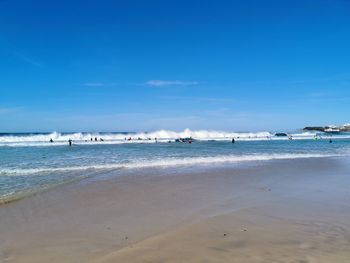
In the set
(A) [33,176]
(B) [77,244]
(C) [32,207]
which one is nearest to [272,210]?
(B) [77,244]

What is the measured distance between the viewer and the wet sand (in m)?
4.76

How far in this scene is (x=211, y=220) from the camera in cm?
660

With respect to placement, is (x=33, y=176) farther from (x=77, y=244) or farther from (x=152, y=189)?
(x=77, y=244)

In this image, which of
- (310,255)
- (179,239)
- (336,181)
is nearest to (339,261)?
(310,255)

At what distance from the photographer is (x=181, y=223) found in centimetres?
647

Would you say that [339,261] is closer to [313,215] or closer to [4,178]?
[313,215]

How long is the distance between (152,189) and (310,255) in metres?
6.52

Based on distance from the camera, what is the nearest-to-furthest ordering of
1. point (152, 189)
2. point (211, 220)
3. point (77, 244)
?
point (77, 244), point (211, 220), point (152, 189)

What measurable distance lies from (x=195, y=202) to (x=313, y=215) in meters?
2.95

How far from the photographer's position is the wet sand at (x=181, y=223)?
4758 mm

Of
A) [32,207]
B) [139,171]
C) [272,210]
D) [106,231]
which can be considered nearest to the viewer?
[106,231]

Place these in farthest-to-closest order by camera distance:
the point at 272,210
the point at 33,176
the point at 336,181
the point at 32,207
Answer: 1. the point at 33,176
2. the point at 336,181
3. the point at 32,207
4. the point at 272,210

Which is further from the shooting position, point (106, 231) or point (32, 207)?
point (32, 207)

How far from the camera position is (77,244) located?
529cm
